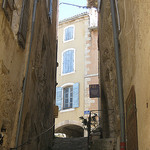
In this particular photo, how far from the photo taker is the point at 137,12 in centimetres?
418

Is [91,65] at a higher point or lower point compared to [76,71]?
higher

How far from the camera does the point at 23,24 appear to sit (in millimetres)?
6723

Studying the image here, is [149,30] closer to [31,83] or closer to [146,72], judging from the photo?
[146,72]

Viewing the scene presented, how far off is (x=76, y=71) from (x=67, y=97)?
1.88 meters

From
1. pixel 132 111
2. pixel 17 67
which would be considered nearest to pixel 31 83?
pixel 17 67

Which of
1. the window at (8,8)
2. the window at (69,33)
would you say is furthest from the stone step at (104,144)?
the window at (69,33)

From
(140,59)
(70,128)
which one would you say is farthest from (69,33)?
(140,59)

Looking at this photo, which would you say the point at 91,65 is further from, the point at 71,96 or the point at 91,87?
the point at 91,87

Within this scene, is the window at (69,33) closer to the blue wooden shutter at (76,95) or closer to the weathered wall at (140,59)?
the blue wooden shutter at (76,95)

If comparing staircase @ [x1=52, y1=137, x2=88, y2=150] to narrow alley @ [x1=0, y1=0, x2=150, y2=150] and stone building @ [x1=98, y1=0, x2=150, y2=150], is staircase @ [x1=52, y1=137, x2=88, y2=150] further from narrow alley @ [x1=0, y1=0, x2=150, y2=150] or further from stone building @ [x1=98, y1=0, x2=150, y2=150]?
stone building @ [x1=98, y1=0, x2=150, y2=150]

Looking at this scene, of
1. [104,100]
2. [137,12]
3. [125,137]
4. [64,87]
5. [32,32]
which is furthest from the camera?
[64,87]

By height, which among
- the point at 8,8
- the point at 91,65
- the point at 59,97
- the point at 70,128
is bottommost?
the point at 70,128

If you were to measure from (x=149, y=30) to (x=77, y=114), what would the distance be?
1496cm

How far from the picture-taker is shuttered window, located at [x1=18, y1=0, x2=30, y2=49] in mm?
6434
